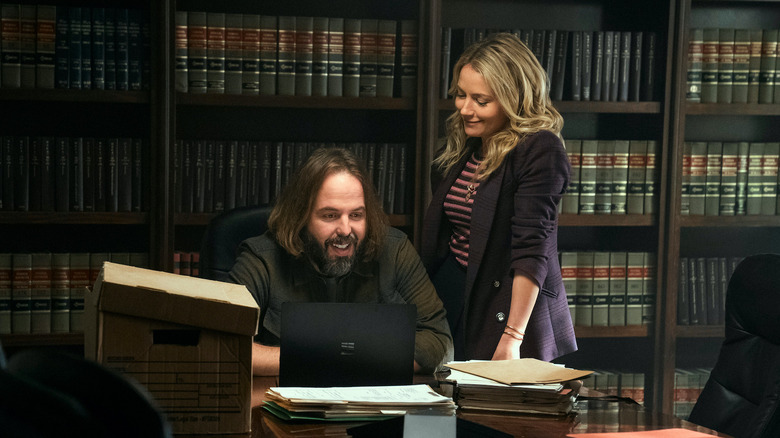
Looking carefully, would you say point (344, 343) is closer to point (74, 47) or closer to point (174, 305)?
point (174, 305)

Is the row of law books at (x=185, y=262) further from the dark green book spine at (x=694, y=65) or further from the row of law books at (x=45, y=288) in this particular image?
the dark green book spine at (x=694, y=65)

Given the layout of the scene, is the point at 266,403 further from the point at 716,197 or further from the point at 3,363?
the point at 716,197

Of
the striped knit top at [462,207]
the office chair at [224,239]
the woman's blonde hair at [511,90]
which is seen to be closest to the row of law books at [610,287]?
the striped knit top at [462,207]

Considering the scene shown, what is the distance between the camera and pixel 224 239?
2219mm

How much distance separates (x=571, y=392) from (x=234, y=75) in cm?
179

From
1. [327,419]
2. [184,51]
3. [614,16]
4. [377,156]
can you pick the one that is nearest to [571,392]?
[327,419]

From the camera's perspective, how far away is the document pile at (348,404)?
4.52 feet

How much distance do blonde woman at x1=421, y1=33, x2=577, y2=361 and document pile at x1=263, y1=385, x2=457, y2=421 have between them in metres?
0.93

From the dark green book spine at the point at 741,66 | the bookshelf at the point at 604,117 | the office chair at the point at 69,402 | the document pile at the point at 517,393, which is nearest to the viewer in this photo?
the office chair at the point at 69,402

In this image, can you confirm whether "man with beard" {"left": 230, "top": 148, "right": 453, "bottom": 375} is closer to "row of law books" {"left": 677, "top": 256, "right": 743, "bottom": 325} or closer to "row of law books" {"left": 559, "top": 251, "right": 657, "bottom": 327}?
"row of law books" {"left": 559, "top": 251, "right": 657, "bottom": 327}

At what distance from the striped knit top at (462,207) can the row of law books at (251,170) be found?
480mm

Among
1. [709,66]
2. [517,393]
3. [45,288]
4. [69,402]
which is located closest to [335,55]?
[45,288]

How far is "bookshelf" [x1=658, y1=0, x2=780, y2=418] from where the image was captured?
10.3ft

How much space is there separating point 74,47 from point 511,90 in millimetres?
1444
